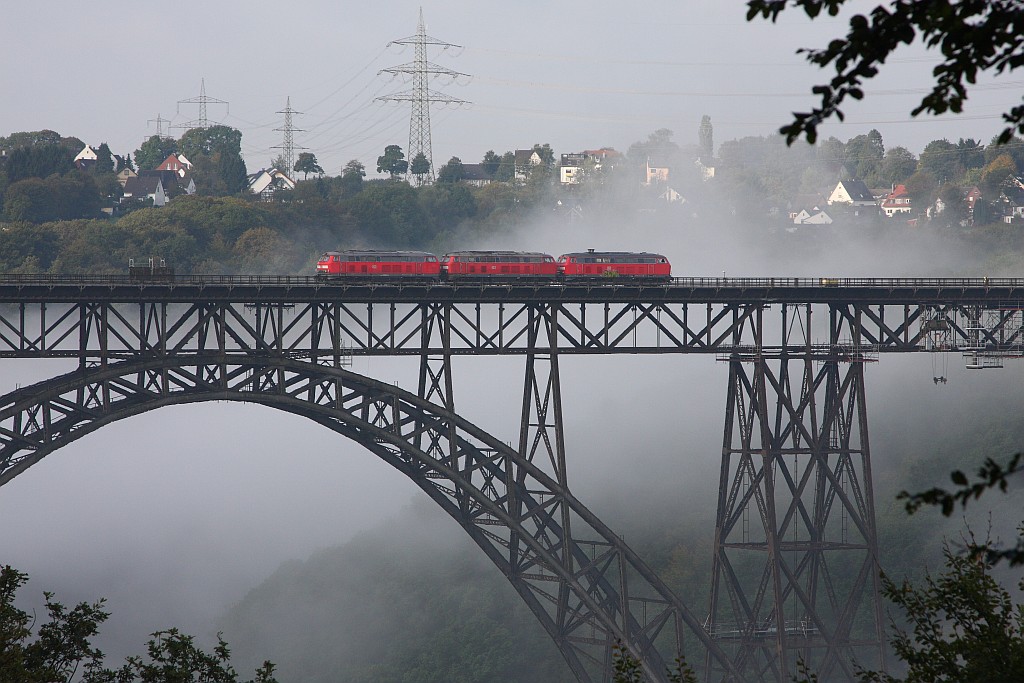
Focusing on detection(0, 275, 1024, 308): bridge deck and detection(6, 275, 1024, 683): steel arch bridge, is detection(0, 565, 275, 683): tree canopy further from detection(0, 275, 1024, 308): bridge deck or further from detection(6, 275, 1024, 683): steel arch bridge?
detection(0, 275, 1024, 308): bridge deck

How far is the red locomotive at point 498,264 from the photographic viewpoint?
5609 centimetres

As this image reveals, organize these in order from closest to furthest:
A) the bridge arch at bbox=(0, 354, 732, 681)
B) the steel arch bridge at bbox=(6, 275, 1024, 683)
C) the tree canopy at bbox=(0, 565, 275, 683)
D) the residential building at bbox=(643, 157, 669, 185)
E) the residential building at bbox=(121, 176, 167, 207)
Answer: the tree canopy at bbox=(0, 565, 275, 683) → the bridge arch at bbox=(0, 354, 732, 681) → the steel arch bridge at bbox=(6, 275, 1024, 683) → the residential building at bbox=(121, 176, 167, 207) → the residential building at bbox=(643, 157, 669, 185)

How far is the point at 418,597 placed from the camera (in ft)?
290

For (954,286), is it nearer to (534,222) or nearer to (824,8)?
(824,8)

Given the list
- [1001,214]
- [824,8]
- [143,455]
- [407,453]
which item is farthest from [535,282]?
[1001,214]

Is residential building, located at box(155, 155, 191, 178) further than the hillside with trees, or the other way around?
residential building, located at box(155, 155, 191, 178)

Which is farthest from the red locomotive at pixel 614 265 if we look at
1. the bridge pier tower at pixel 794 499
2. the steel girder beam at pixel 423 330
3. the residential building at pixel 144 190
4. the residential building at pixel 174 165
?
the residential building at pixel 174 165

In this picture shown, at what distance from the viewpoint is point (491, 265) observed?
5647cm

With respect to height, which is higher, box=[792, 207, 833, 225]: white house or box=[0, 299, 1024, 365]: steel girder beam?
box=[792, 207, 833, 225]: white house

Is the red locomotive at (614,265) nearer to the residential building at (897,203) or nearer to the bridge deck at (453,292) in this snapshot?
the bridge deck at (453,292)

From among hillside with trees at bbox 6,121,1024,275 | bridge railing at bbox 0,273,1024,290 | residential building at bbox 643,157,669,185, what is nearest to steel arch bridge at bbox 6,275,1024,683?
bridge railing at bbox 0,273,1024,290

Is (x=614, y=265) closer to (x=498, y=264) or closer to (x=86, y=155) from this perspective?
(x=498, y=264)

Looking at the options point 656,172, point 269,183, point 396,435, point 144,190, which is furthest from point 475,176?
point 396,435

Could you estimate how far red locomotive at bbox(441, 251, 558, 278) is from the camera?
56094mm
